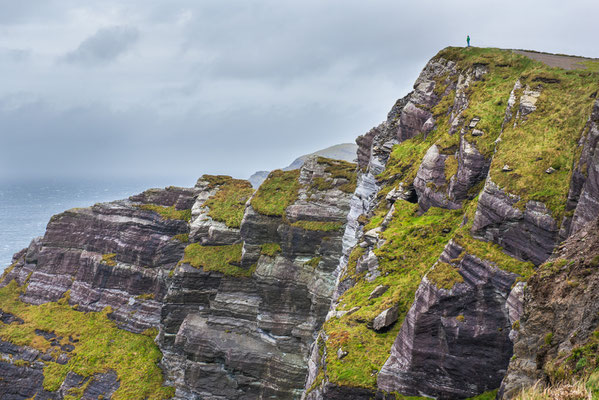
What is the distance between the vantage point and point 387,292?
86.5 feet

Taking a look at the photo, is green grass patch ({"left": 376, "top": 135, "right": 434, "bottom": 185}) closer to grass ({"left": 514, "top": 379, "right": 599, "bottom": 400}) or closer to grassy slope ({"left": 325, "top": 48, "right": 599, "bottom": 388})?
grassy slope ({"left": 325, "top": 48, "right": 599, "bottom": 388})

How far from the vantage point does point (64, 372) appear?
57.0 metres

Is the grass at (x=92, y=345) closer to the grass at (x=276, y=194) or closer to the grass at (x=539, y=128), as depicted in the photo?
the grass at (x=276, y=194)

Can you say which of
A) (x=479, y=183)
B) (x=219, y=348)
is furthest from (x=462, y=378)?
(x=219, y=348)

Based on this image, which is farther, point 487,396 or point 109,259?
point 109,259

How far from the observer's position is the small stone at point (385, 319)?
23.4 m

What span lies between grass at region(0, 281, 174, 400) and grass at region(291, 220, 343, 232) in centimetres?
2969

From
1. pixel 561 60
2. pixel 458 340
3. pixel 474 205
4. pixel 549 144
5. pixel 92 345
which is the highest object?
pixel 561 60

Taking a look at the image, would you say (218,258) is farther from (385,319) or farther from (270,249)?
(385,319)

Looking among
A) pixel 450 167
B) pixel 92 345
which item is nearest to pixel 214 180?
pixel 92 345

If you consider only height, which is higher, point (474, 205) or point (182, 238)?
point (474, 205)

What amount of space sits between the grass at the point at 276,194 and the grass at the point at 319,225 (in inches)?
164

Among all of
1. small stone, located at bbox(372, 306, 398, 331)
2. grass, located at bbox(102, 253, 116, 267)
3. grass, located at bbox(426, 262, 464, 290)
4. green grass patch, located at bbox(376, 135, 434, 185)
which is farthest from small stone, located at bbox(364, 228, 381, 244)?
grass, located at bbox(102, 253, 116, 267)

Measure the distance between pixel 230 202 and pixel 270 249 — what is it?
1562cm
